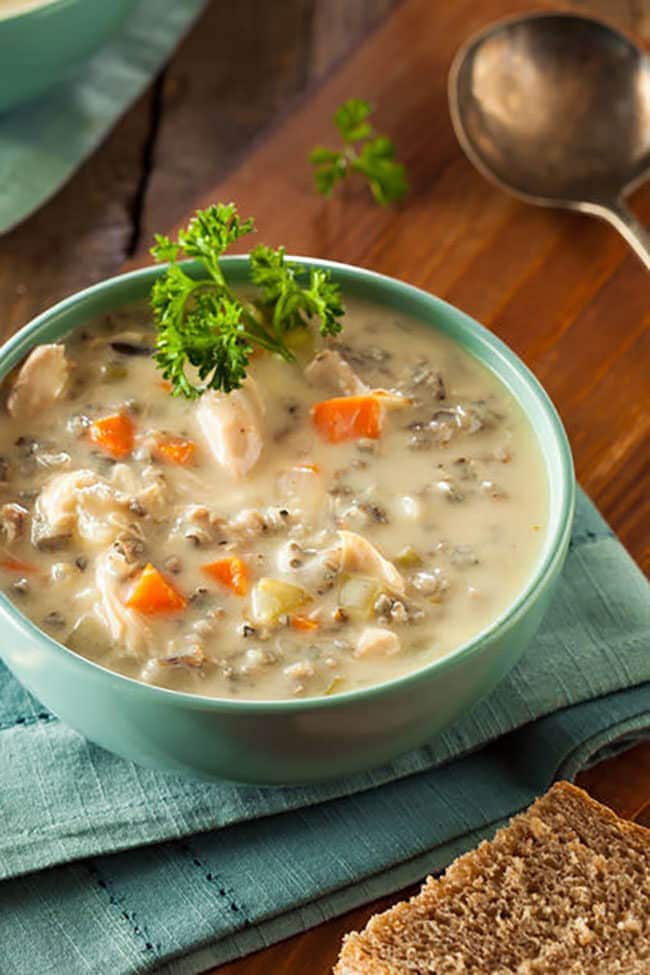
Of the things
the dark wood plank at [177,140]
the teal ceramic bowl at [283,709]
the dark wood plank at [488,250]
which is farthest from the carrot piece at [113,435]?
the dark wood plank at [488,250]

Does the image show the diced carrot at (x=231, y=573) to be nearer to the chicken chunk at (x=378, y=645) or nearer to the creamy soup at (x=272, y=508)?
the creamy soup at (x=272, y=508)

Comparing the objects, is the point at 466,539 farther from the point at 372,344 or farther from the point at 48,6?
the point at 48,6

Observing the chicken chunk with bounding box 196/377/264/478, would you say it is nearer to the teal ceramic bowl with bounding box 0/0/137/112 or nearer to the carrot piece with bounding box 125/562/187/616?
the carrot piece with bounding box 125/562/187/616

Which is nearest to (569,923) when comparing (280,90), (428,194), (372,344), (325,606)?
Result: (325,606)

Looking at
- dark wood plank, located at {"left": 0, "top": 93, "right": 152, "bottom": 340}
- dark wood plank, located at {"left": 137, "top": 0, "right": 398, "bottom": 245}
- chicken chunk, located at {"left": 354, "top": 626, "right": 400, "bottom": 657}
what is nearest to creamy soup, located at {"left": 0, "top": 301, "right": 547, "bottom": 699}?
chicken chunk, located at {"left": 354, "top": 626, "right": 400, "bottom": 657}

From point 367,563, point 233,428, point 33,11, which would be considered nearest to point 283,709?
point 367,563
